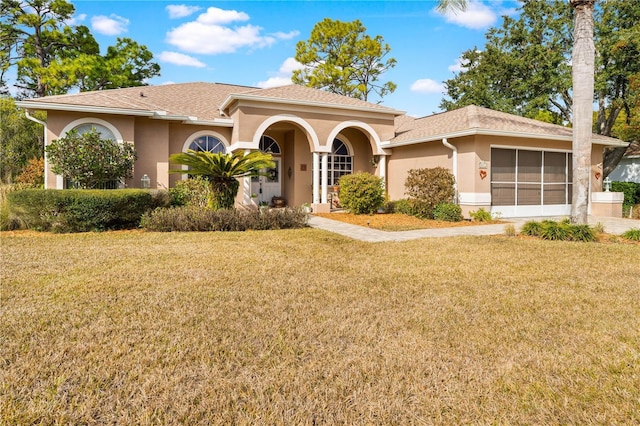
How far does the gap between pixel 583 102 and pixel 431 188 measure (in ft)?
17.2

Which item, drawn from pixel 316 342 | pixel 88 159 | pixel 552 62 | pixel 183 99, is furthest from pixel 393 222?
pixel 552 62

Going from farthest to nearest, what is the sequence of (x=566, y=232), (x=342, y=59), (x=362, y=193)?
(x=342, y=59)
(x=362, y=193)
(x=566, y=232)

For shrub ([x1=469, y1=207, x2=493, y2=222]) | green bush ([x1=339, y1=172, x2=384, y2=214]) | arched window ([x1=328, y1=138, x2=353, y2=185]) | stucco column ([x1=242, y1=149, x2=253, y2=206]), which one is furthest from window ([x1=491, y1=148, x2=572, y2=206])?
stucco column ([x1=242, y1=149, x2=253, y2=206])

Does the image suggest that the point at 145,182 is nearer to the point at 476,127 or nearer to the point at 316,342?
the point at 476,127

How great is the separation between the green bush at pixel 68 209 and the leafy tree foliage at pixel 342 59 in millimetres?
24556

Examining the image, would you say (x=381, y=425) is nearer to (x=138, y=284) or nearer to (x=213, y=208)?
(x=138, y=284)

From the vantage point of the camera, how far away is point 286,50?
31766 mm

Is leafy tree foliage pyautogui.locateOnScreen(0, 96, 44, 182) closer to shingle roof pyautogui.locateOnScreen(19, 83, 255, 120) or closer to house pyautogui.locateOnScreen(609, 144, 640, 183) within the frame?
shingle roof pyautogui.locateOnScreen(19, 83, 255, 120)

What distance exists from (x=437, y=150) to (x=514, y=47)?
1463 centimetres

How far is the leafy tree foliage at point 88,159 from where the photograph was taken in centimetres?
1195

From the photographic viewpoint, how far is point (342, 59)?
31.6 meters

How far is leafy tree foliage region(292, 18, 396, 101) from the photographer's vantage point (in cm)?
3158

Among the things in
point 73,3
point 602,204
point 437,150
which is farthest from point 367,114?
point 73,3

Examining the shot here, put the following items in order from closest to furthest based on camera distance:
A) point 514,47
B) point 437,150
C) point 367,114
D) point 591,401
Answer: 1. point 591,401
2. point 437,150
3. point 367,114
4. point 514,47
